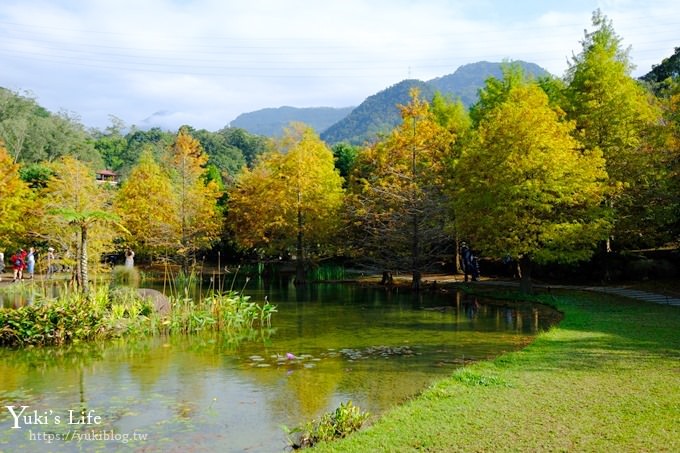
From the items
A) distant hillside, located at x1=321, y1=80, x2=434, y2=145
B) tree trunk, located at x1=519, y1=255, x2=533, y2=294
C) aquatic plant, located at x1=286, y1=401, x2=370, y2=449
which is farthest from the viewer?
distant hillside, located at x1=321, y1=80, x2=434, y2=145

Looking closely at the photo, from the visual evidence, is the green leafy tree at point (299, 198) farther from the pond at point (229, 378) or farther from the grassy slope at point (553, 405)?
the grassy slope at point (553, 405)

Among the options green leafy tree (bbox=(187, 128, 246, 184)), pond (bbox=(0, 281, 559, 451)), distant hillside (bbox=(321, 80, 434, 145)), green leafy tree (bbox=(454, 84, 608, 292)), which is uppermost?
distant hillside (bbox=(321, 80, 434, 145))

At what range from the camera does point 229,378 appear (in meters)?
9.80

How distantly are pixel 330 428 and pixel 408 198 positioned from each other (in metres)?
17.9

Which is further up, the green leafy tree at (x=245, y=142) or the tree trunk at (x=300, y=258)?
the green leafy tree at (x=245, y=142)

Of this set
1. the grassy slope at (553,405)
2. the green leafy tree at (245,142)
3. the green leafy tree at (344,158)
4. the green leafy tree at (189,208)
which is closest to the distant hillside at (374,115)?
the green leafy tree at (245,142)

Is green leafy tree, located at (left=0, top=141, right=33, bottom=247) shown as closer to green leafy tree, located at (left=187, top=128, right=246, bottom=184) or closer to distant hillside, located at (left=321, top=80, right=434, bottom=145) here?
green leafy tree, located at (left=187, top=128, right=246, bottom=184)

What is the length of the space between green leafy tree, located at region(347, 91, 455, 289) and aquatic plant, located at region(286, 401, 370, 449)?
17070mm

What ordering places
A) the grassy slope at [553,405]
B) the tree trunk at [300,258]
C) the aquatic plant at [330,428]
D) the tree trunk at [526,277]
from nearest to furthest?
the grassy slope at [553,405] → the aquatic plant at [330,428] → the tree trunk at [526,277] → the tree trunk at [300,258]

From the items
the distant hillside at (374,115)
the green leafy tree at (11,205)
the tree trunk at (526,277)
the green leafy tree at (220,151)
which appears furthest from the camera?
the distant hillside at (374,115)

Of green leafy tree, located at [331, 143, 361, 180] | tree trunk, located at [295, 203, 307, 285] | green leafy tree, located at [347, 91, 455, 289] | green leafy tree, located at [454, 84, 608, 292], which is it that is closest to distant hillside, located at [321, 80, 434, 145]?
green leafy tree, located at [331, 143, 361, 180]

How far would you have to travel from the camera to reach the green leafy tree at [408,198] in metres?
23.8

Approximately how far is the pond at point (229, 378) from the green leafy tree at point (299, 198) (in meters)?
12.2

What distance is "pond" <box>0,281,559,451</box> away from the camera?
23.1 feet
